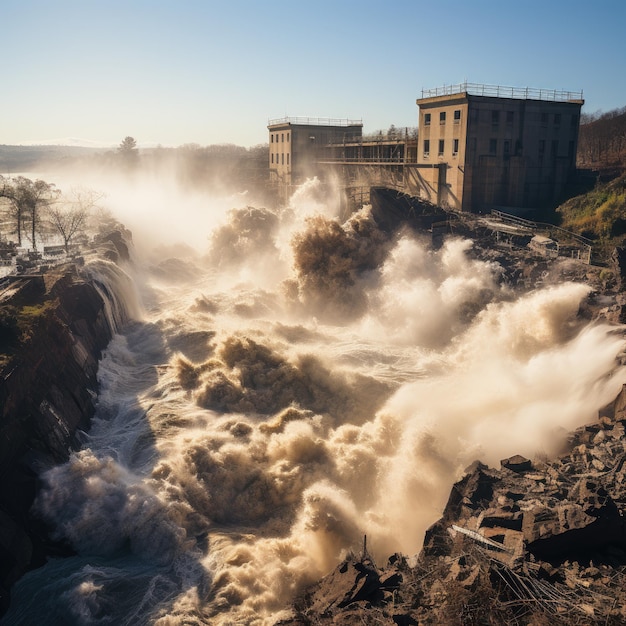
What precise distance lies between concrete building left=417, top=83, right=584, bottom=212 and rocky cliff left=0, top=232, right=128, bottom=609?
28113 millimetres

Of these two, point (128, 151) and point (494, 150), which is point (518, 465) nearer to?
point (494, 150)

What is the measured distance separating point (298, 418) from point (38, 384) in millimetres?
10330

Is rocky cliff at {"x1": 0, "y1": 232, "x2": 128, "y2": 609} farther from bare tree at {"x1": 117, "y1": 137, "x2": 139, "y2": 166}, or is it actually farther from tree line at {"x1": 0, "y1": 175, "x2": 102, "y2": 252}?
bare tree at {"x1": 117, "y1": 137, "x2": 139, "y2": 166}

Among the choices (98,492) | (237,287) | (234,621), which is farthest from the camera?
(237,287)

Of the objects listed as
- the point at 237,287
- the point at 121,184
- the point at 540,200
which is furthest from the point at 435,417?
the point at 121,184

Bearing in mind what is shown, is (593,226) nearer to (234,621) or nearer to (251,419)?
(251,419)

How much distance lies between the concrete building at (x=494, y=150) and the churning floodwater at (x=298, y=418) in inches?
290

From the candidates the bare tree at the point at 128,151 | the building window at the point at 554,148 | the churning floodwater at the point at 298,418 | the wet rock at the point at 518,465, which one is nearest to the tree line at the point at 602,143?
the building window at the point at 554,148

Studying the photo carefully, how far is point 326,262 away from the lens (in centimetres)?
4175

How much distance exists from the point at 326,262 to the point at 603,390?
22814 millimetres

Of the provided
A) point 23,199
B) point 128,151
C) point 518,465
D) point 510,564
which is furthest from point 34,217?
point 128,151

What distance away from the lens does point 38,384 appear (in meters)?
21.6

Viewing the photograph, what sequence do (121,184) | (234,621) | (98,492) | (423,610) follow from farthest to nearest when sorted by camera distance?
1. (121,184)
2. (98,492)
3. (234,621)
4. (423,610)

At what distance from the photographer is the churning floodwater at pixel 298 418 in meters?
16.5
